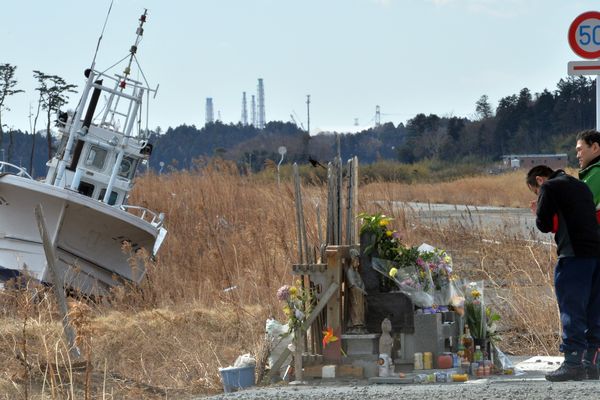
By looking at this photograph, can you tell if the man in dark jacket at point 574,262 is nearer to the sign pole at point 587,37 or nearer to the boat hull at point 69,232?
the sign pole at point 587,37

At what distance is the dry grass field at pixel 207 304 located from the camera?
12.4 metres

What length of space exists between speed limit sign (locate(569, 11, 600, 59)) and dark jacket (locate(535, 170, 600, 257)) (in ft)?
9.99

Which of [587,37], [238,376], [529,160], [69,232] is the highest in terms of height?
[587,37]

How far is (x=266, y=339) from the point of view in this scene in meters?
11.6

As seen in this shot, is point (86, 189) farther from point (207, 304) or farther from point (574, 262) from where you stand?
point (574, 262)

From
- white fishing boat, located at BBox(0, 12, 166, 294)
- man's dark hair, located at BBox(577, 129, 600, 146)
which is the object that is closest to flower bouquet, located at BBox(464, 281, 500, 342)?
man's dark hair, located at BBox(577, 129, 600, 146)

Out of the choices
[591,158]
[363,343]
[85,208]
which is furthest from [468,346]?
[85,208]

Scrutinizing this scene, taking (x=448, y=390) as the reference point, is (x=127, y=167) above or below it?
above

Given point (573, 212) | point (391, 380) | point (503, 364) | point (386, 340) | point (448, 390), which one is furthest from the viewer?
point (503, 364)

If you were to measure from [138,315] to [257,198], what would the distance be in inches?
275

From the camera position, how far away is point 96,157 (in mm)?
24094

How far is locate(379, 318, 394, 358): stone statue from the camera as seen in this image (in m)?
10.6

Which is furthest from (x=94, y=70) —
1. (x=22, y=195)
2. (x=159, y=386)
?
(x=159, y=386)

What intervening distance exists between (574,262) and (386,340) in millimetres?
1738
